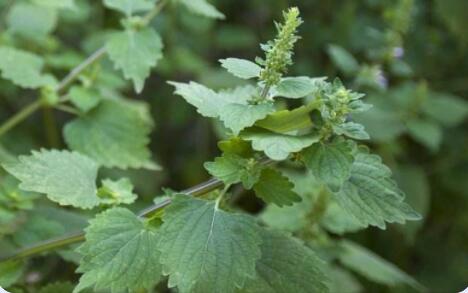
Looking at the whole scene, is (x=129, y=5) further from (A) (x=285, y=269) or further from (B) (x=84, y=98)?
(A) (x=285, y=269)

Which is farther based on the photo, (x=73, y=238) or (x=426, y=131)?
A: (x=426, y=131)

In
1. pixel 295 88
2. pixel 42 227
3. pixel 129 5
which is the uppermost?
pixel 129 5

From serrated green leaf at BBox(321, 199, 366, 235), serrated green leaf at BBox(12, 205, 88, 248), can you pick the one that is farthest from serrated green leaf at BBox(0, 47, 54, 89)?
serrated green leaf at BBox(321, 199, 366, 235)

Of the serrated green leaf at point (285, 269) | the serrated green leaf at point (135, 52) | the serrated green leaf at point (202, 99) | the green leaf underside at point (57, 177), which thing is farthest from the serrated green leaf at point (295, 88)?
the serrated green leaf at point (135, 52)

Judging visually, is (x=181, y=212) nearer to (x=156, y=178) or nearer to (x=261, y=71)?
(x=261, y=71)

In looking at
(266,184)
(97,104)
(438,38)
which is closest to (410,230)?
(438,38)

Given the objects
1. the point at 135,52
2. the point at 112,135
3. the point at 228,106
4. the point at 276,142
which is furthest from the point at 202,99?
the point at 112,135

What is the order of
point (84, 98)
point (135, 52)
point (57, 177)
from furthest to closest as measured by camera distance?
1. point (84, 98)
2. point (135, 52)
3. point (57, 177)

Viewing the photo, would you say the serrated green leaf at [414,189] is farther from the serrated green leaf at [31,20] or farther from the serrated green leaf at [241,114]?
the serrated green leaf at [241,114]

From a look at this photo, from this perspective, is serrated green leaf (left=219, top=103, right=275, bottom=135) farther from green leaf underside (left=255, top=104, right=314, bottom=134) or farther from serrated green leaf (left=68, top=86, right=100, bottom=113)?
serrated green leaf (left=68, top=86, right=100, bottom=113)
